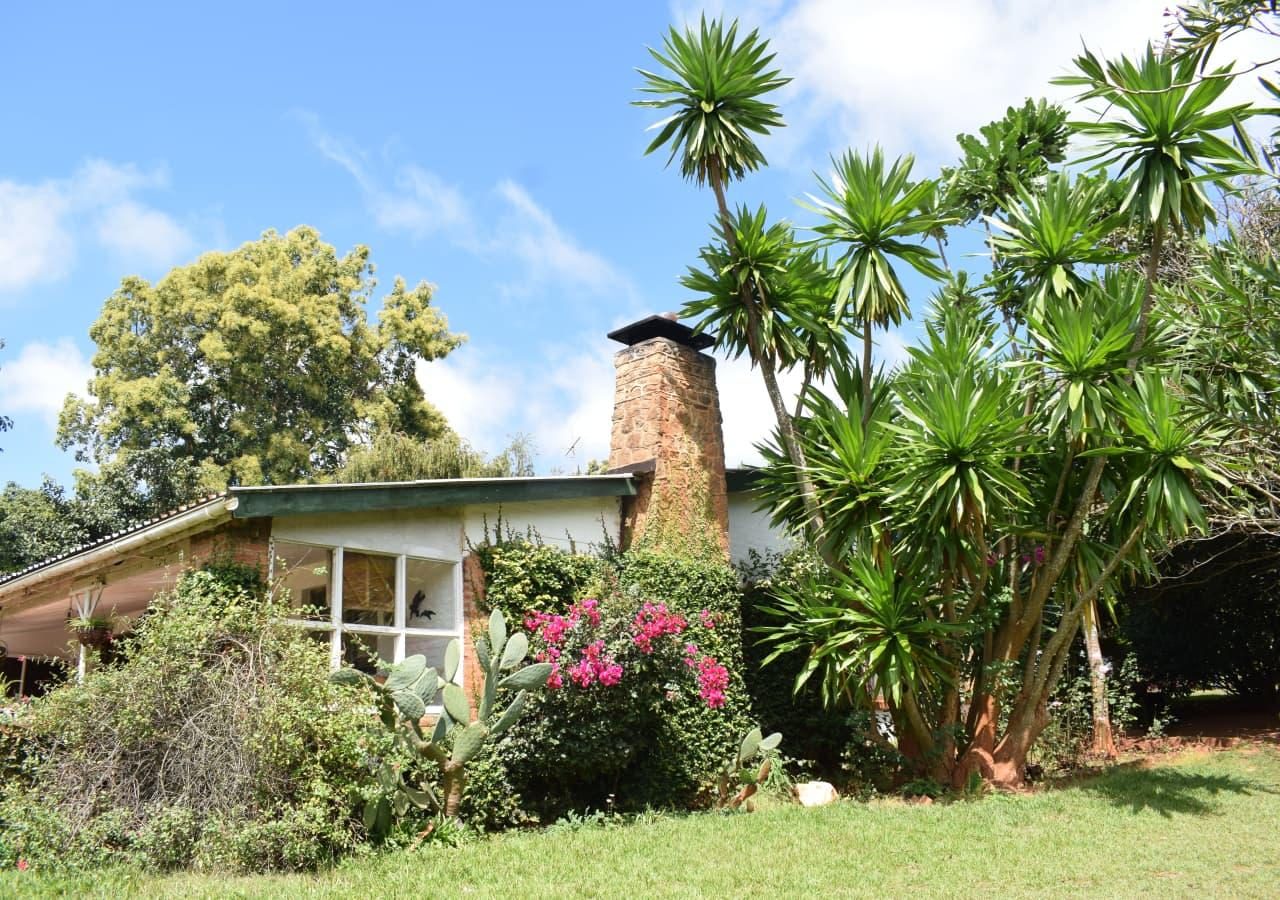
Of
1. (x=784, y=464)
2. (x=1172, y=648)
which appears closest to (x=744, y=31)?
(x=784, y=464)

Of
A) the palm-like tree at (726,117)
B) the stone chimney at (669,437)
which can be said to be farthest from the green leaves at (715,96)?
the stone chimney at (669,437)

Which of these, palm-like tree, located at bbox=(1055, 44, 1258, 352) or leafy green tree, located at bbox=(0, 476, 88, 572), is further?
leafy green tree, located at bbox=(0, 476, 88, 572)

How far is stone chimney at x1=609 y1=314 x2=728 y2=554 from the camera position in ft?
39.5

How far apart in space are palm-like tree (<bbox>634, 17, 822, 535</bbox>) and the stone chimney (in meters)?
1.37

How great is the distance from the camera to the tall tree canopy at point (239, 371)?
25.8 metres

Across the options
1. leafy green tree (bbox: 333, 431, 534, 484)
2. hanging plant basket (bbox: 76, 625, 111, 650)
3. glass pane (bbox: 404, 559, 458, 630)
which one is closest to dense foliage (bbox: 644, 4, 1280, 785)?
glass pane (bbox: 404, 559, 458, 630)

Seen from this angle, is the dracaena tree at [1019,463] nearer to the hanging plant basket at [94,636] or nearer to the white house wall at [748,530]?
the white house wall at [748,530]

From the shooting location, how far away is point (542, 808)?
9.52 metres

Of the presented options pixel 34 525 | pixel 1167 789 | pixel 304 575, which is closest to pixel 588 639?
pixel 304 575

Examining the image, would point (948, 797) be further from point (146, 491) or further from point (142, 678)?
point (146, 491)

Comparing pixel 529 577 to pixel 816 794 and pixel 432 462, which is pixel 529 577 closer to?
pixel 816 794

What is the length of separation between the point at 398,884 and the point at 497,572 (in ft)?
14.3

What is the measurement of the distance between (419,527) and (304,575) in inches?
61.4

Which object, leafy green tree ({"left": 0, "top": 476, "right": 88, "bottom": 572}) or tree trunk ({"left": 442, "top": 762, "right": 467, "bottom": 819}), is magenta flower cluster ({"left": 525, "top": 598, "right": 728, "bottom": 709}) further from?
leafy green tree ({"left": 0, "top": 476, "right": 88, "bottom": 572})
